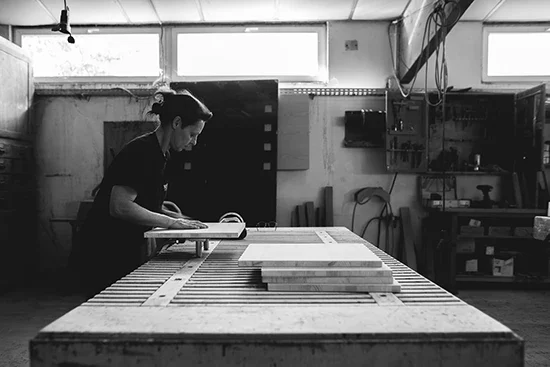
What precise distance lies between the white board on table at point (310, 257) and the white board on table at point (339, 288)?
0.06m

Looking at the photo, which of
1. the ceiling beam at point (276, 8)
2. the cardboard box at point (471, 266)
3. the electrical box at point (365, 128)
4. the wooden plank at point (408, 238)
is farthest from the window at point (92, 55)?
the cardboard box at point (471, 266)

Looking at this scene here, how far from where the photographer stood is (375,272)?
1.15 metres

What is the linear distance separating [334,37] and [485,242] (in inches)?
99.5

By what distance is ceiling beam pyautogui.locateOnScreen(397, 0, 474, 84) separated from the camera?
3.37 m

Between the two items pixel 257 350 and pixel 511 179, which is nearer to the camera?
pixel 257 350

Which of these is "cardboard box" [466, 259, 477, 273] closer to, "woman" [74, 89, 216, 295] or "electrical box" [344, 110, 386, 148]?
"electrical box" [344, 110, 386, 148]

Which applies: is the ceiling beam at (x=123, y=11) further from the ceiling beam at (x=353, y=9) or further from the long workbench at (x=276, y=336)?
the long workbench at (x=276, y=336)

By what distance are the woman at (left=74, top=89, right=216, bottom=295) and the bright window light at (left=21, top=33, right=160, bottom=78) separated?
9.62 feet

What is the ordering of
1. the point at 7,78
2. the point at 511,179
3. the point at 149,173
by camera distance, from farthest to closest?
1. the point at 511,179
2. the point at 7,78
3. the point at 149,173

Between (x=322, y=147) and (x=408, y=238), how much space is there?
1263 mm

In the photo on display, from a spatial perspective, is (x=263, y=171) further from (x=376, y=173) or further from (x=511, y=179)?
(x=511, y=179)

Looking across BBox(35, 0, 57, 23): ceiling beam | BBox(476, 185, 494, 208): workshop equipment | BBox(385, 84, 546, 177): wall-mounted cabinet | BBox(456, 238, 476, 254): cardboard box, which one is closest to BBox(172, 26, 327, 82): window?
BBox(385, 84, 546, 177): wall-mounted cabinet

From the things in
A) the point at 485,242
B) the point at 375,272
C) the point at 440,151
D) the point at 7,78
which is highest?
the point at 7,78

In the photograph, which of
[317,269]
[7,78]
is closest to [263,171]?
[7,78]
